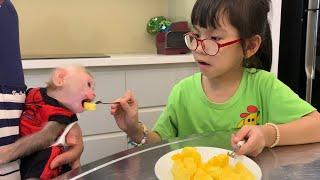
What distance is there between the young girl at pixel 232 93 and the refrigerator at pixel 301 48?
1131 millimetres

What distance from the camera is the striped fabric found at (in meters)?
0.85

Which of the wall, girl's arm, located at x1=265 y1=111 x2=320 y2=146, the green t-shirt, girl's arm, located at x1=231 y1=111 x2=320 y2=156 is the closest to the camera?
girl's arm, located at x1=231 y1=111 x2=320 y2=156

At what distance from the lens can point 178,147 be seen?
36.1 inches

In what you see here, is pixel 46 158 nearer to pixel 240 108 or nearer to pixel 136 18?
pixel 240 108

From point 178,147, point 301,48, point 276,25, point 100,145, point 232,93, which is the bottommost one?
point 100,145

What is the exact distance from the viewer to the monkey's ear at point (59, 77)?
90cm

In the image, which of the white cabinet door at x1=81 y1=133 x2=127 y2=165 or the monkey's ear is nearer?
the monkey's ear

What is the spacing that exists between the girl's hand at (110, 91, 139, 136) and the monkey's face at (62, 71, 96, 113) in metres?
0.10

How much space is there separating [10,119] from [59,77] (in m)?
0.15

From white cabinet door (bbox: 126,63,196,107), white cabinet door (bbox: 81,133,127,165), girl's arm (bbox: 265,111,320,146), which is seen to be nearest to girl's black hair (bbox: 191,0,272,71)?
girl's arm (bbox: 265,111,320,146)

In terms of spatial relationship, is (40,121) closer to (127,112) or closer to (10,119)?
(10,119)

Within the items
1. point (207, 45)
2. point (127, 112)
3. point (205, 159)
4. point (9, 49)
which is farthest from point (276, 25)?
point (9, 49)

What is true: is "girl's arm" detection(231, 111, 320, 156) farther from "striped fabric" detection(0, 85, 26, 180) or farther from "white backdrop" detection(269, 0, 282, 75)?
"white backdrop" detection(269, 0, 282, 75)

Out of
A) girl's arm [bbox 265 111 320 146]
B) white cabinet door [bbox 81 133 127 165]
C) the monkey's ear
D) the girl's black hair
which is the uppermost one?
the girl's black hair
